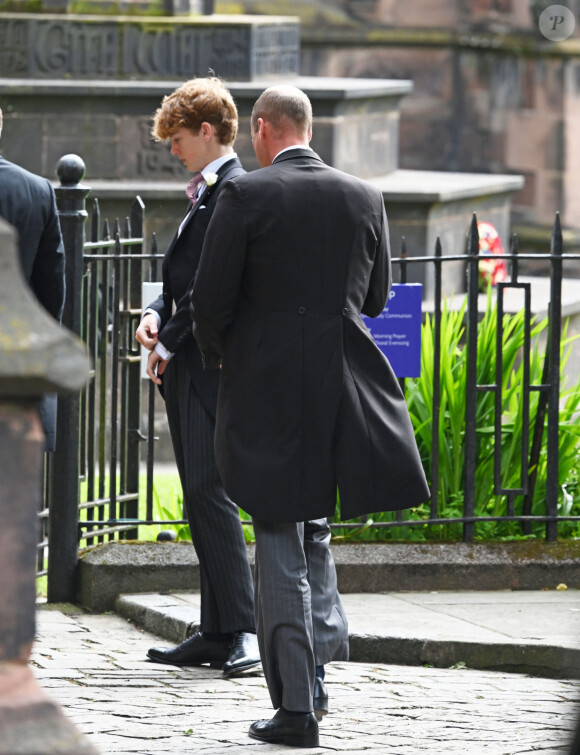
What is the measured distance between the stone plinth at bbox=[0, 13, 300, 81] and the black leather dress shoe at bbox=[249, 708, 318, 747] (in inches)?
311

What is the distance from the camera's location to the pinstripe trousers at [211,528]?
5.23m

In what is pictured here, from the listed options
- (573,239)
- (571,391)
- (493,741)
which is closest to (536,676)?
(493,741)

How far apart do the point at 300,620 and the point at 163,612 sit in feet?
5.98

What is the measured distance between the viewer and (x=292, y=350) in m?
4.30

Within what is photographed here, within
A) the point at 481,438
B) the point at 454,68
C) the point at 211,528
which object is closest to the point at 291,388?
the point at 211,528

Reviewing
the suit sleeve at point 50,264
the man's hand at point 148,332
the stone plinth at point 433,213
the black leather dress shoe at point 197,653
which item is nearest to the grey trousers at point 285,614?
the black leather dress shoe at point 197,653

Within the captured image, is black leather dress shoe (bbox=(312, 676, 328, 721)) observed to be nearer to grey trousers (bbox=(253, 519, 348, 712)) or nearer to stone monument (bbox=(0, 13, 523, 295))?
grey trousers (bbox=(253, 519, 348, 712))

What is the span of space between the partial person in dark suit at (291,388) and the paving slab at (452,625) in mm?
1318

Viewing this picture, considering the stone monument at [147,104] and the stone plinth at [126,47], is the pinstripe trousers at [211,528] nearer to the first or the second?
the stone monument at [147,104]

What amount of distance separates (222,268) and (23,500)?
2.32m

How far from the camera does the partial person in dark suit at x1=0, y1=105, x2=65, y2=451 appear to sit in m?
5.22

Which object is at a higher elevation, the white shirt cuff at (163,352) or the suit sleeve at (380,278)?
the suit sleeve at (380,278)

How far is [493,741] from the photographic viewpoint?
→ 14.5 feet

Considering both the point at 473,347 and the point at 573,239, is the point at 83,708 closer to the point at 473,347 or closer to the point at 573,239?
the point at 473,347
